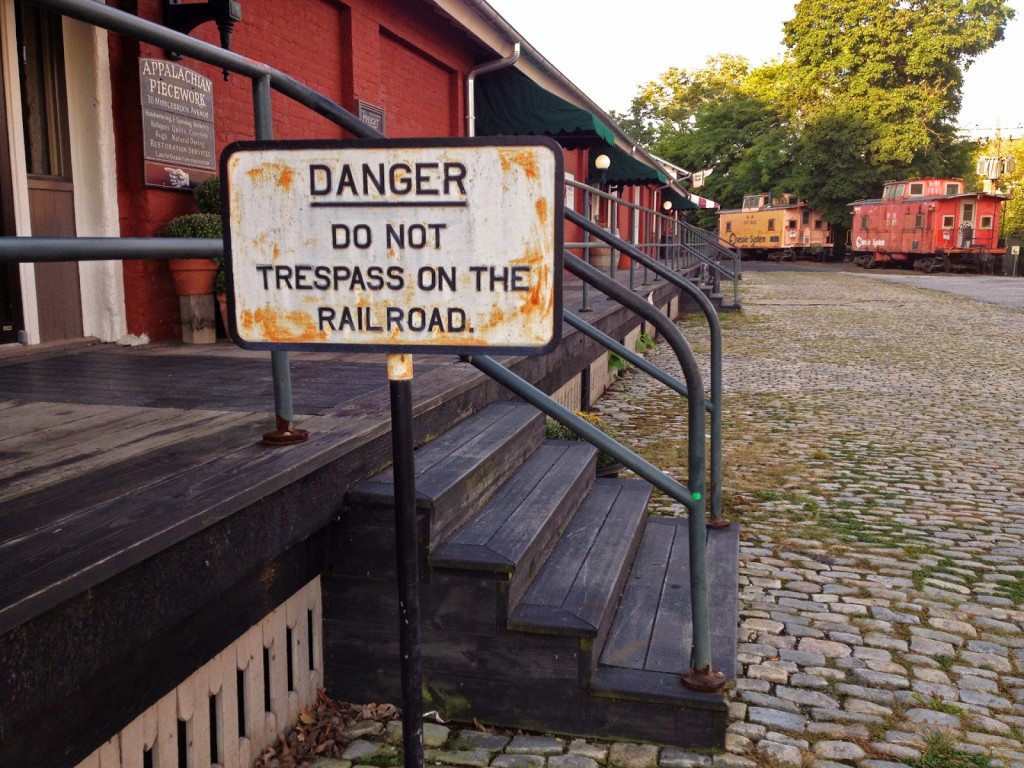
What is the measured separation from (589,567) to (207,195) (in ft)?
11.4

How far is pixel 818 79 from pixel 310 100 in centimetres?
4672

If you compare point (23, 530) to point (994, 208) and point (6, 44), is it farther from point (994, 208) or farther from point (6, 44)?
point (994, 208)

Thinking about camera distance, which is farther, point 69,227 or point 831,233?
point 831,233

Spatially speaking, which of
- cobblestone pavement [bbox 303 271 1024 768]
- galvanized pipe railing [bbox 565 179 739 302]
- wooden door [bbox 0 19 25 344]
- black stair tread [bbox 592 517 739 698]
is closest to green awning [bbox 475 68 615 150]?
galvanized pipe railing [bbox 565 179 739 302]

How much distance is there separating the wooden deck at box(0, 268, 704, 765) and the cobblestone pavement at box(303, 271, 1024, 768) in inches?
30.3

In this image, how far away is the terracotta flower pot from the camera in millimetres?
5219

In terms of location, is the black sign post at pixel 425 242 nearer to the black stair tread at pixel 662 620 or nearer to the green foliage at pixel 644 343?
the black stair tread at pixel 662 620

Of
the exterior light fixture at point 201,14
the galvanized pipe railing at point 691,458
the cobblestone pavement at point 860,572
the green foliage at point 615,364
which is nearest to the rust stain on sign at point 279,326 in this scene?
the galvanized pipe railing at point 691,458

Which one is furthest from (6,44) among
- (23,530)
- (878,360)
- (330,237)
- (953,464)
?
(878,360)

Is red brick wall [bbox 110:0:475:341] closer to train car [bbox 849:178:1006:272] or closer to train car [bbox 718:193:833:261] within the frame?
train car [bbox 849:178:1006:272]

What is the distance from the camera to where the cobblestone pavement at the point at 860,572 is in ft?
8.92

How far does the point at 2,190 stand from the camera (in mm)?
4688

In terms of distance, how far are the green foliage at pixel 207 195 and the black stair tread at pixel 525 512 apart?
2.57 m

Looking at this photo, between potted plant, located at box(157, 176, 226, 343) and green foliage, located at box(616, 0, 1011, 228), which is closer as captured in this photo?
potted plant, located at box(157, 176, 226, 343)
